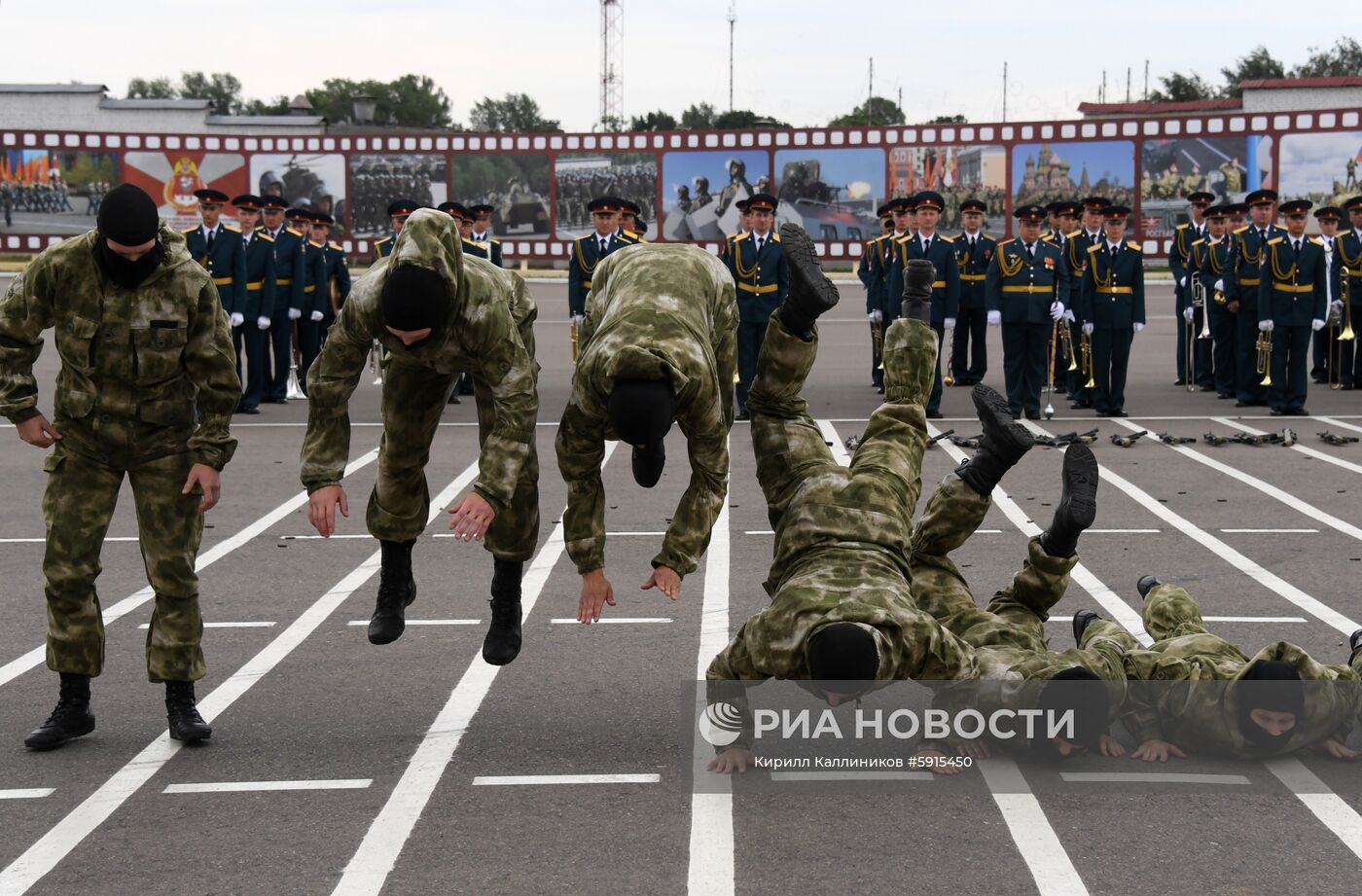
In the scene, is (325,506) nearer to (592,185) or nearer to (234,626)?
(234,626)

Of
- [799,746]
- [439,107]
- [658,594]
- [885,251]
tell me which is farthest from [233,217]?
[439,107]

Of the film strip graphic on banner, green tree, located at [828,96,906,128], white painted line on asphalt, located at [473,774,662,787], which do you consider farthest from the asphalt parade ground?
green tree, located at [828,96,906,128]

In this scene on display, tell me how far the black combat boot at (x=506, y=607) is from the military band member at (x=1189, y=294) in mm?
15636

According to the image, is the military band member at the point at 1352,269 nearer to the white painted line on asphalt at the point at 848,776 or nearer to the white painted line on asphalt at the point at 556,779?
the white painted line on asphalt at the point at 848,776

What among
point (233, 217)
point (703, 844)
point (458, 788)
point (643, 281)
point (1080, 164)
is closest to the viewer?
point (703, 844)

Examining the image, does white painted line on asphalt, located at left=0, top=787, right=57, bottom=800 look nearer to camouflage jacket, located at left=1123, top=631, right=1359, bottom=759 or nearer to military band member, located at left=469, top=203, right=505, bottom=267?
camouflage jacket, located at left=1123, top=631, right=1359, bottom=759

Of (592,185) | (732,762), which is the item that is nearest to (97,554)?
(732,762)

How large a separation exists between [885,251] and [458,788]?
51.2 feet

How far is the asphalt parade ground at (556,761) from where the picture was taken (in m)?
5.48

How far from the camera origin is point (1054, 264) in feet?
61.9

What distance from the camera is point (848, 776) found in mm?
6461

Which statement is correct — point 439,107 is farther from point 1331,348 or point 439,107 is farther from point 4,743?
point 4,743

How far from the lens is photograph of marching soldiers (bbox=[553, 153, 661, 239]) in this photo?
41438 mm

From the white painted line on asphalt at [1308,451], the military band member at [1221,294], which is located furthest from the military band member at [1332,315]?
the white painted line on asphalt at [1308,451]
